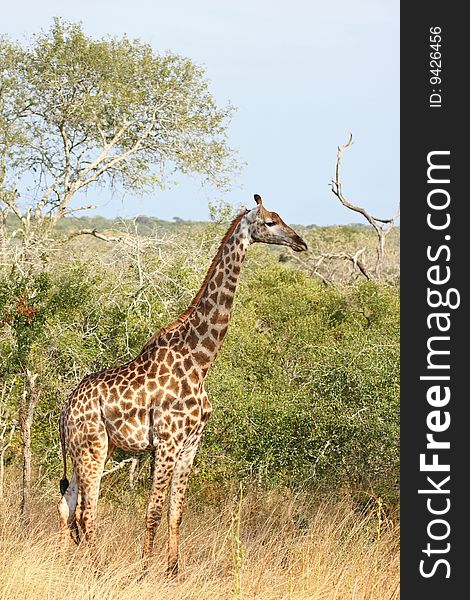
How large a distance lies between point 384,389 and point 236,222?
10.2ft

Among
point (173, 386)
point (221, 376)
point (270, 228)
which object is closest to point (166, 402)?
point (173, 386)

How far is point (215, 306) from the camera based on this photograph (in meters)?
6.84

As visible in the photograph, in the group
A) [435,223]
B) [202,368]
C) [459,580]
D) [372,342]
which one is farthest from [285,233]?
[372,342]

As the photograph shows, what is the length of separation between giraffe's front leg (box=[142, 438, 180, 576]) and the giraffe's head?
1447 mm

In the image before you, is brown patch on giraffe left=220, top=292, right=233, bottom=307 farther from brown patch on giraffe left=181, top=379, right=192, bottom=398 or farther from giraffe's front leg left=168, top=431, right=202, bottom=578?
giraffe's front leg left=168, top=431, right=202, bottom=578

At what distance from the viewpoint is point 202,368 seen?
679cm

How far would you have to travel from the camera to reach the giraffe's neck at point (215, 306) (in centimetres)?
678

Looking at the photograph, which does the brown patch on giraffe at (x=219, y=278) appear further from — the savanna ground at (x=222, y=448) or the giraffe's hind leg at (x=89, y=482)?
the savanna ground at (x=222, y=448)

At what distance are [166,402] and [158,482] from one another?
516 mm

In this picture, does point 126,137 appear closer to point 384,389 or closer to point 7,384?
point 7,384

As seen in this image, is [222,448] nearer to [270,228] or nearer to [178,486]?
[178,486]

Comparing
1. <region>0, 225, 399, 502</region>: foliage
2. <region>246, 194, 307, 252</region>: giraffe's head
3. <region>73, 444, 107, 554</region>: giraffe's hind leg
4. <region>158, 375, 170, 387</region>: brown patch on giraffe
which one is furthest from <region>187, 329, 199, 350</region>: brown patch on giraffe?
<region>0, 225, 399, 502</region>: foliage

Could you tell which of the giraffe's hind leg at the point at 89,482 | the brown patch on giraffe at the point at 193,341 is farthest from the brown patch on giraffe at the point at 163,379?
the giraffe's hind leg at the point at 89,482

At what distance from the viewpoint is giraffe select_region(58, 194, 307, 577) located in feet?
21.6
